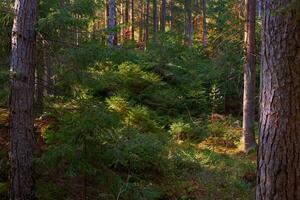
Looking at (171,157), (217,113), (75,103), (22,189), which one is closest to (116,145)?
(75,103)

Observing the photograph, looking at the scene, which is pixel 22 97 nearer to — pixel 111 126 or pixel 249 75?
pixel 111 126

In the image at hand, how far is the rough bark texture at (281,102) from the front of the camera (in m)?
4.41

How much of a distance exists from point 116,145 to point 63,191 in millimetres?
1378

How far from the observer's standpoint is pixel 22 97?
699 centimetres

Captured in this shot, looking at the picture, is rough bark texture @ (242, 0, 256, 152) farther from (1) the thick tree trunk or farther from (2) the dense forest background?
(1) the thick tree trunk

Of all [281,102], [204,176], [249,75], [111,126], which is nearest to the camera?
[281,102]

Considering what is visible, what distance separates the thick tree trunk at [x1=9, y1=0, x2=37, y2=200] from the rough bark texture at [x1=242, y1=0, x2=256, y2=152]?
22.8 feet

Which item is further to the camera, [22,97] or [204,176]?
[204,176]

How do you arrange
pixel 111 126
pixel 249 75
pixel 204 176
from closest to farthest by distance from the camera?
1. pixel 111 126
2. pixel 204 176
3. pixel 249 75

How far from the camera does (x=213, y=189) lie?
9234 mm

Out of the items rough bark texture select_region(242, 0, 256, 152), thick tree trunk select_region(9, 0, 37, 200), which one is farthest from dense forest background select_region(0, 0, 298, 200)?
rough bark texture select_region(242, 0, 256, 152)

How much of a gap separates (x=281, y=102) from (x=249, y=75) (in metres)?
7.89

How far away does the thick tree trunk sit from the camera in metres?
6.95

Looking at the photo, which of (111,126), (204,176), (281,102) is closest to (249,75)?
(204,176)
